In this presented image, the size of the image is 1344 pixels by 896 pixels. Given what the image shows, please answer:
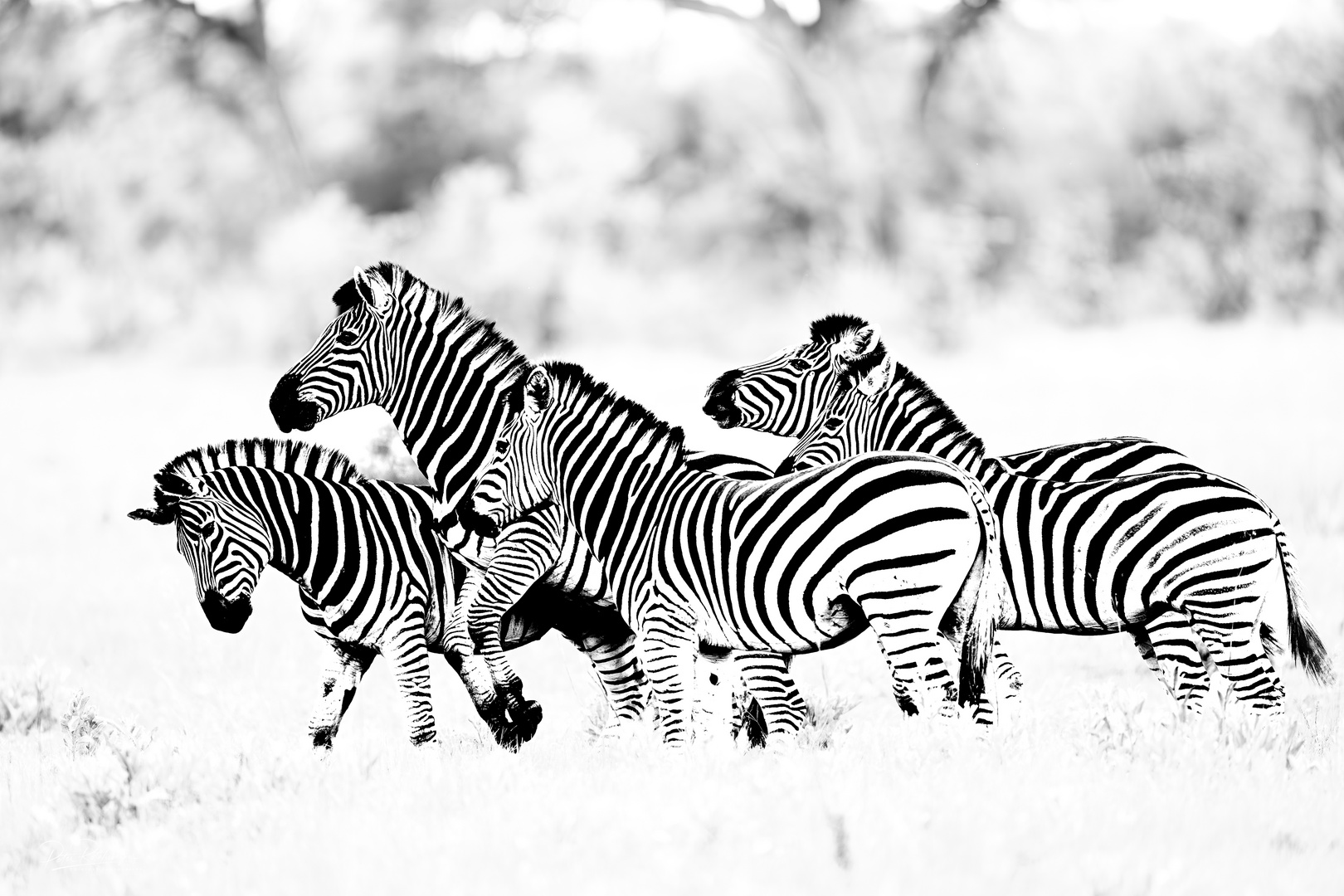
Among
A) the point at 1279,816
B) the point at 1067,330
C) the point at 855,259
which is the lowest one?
the point at 1279,816

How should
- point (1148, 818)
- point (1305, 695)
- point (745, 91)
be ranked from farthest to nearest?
point (745, 91) → point (1305, 695) → point (1148, 818)

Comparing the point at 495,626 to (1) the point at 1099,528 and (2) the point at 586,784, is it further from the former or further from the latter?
(1) the point at 1099,528

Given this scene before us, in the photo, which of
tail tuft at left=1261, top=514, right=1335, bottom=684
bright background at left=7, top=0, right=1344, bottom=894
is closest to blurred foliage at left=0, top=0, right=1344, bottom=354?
bright background at left=7, top=0, right=1344, bottom=894

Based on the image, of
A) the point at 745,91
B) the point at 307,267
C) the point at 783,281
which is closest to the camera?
the point at 307,267

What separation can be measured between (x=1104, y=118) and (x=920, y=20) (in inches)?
187

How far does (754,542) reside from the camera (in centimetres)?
488

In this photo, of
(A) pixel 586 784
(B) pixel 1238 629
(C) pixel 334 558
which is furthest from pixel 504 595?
(B) pixel 1238 629

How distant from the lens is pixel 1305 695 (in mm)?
6199

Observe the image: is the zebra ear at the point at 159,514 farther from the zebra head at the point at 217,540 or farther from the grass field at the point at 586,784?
the grass field at the point at 586,784

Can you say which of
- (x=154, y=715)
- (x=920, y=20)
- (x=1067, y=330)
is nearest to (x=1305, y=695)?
(x=154, y=715)

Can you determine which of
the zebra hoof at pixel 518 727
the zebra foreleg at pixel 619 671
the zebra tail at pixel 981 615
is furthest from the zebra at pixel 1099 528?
the zebra hoof at pixel 518 727

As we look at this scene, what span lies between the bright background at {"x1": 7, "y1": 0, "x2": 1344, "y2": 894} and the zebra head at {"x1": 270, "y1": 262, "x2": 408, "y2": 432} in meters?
1.26

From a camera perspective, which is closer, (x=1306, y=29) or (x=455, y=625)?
(x=455, y=625)

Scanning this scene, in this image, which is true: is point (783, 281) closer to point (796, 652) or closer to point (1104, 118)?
point (1104, 118)
